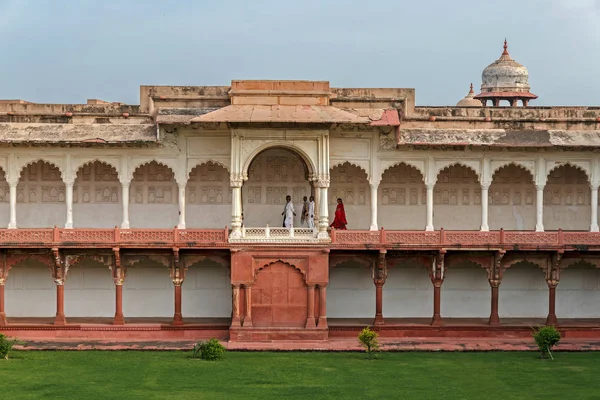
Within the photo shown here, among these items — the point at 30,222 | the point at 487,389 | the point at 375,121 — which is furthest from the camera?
the point at 30,222

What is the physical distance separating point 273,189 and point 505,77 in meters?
16.9

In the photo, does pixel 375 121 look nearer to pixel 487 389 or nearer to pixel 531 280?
pixel 531 280

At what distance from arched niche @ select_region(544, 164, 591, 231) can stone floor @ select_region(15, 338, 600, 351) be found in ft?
14.3

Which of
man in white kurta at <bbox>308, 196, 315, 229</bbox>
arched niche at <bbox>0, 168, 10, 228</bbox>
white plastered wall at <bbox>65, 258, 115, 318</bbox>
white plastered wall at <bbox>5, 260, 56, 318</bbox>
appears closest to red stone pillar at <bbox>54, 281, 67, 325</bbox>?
white plastered wall at <bbox>65, 258, 115, 318</bbox>

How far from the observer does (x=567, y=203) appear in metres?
33.6

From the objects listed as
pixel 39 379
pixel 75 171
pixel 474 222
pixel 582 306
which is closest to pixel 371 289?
pixel 474 222

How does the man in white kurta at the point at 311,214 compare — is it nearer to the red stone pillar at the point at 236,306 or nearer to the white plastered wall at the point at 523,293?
the red stone pillar at the point at 236,306

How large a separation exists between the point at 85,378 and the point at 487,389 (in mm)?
8400

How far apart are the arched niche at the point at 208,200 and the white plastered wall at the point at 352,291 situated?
3.49 m

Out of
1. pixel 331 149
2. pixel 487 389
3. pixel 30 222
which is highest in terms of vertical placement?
pixel 331 149

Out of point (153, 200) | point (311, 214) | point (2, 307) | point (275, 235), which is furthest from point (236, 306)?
point (2, 307)

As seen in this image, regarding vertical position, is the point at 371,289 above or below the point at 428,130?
below

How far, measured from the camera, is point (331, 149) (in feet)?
103

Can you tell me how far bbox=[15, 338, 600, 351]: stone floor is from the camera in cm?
2875
